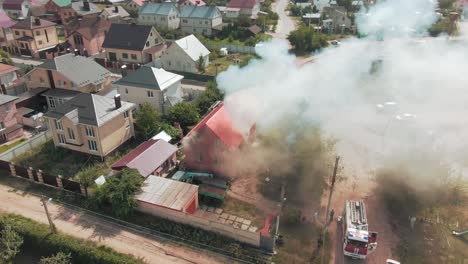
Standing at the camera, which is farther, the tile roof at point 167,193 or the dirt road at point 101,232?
the tile roof at point 167,193

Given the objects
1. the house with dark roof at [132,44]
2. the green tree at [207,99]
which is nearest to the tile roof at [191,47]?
the house with dark roof at [132,44]

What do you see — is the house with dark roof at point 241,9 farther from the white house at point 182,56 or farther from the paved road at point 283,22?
the white house at point 182,56

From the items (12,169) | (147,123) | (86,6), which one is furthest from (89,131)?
(86,6)

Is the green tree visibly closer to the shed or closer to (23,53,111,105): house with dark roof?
(23,53,111,105): house with dark roof

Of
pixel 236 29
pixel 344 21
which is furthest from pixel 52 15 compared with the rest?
pixel 344 21

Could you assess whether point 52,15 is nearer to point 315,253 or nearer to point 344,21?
point 344,21

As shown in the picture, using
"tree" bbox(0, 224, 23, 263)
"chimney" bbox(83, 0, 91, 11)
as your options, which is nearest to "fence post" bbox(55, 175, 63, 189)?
"tree" bbox(0, 224, 23, 263)

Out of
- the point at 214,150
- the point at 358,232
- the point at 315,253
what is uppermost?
the point at 214,150
